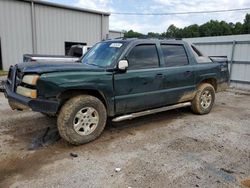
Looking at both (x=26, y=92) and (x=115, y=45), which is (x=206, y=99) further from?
(x=26, y=92)

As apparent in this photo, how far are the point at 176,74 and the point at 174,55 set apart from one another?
0.46 meters

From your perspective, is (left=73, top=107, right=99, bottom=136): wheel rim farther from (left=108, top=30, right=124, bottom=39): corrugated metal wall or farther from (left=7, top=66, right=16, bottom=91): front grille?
(left=108, top=30, right=124, bottom=39): corrugated metal wall

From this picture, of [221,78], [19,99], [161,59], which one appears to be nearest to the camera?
[19,99]

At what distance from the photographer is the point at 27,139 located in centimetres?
450

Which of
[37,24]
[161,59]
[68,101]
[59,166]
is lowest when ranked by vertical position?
[59,166]

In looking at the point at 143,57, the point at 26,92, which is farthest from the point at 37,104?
the point at 143,57

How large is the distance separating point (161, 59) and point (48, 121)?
2.83m

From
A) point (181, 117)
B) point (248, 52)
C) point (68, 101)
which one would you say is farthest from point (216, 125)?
point (248, 52)

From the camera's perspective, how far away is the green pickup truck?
3918mm

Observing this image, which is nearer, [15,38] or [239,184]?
[239,184]

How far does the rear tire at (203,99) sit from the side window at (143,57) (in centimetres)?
166

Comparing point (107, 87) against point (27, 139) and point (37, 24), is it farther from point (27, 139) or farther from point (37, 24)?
point (37, 24)

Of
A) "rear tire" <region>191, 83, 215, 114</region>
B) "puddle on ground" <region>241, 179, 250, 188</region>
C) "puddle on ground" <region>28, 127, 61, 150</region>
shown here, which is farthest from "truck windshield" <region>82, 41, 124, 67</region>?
"puddle on ground" <region>241, 179, 250, 188</region>

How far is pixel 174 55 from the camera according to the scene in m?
5.61
